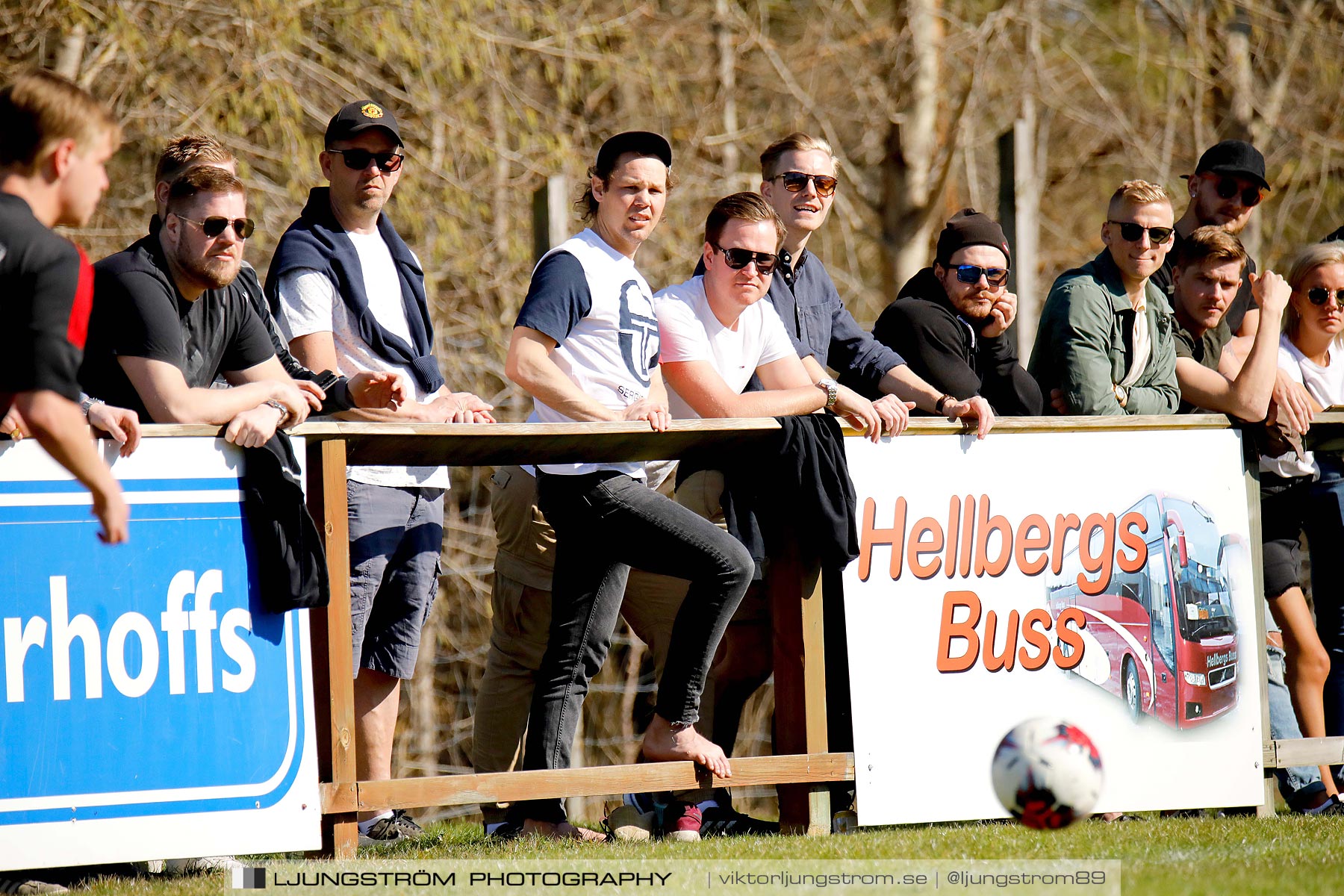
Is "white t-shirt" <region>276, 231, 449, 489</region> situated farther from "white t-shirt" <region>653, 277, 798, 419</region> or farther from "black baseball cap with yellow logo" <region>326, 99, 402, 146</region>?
"white t-shirt" <region>653, 277, 798, 419</region>

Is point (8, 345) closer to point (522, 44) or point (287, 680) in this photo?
point (287, 680)

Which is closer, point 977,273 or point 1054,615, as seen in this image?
point 1054,615

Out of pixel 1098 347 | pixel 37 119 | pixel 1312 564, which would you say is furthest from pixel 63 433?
pixel 1312 564

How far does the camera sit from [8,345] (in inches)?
142

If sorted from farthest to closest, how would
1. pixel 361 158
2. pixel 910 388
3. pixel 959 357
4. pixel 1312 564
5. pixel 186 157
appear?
pixel 1312 564 → pixel 959 357 → pixel 910 388 → pixel 361 158 → pixel 186 157

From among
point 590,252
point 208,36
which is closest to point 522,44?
point 208,36

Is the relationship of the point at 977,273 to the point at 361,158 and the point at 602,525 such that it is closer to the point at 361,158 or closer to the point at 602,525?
the point at 602,525

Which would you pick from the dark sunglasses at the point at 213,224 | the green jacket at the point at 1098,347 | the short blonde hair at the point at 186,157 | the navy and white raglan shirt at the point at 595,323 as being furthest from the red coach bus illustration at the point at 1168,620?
the short blonde hair at the point at 186,157

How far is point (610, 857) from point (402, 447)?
1.48 m

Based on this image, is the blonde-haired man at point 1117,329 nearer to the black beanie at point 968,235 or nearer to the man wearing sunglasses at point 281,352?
the black beanie at point 968,235

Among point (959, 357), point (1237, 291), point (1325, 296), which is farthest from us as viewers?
point (1237, 291)

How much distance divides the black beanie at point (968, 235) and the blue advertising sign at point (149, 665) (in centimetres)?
Result: 294

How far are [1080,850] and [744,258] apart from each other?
7.49 feet

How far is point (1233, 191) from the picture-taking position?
273 inches
